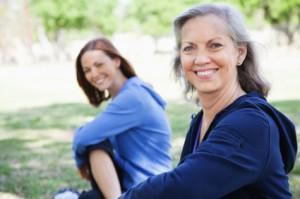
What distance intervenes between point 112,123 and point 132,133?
16cm

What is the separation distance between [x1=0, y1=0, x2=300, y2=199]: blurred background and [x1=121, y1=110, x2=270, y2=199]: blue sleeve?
1.68 ft

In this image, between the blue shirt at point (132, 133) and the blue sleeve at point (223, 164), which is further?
the blue shirt at point (132, 133)

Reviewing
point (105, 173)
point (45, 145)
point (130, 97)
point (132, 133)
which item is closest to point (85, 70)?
point (130, 97)

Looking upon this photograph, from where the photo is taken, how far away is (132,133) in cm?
359

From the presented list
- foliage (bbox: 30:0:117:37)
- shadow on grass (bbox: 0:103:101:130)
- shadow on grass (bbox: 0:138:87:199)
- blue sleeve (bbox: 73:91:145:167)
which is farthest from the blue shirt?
foliage (bbox: 30:0:117:37)

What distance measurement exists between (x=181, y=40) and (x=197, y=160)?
540 millimetres

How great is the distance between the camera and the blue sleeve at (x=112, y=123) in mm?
3467

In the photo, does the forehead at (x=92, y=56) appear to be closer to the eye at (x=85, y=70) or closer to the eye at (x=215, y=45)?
the eye at (x=85, y=70)

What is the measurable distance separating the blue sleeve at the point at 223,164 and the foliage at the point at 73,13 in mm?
49015

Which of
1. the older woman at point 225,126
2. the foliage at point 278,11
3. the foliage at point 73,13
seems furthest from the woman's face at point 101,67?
the foliage at point 73,13

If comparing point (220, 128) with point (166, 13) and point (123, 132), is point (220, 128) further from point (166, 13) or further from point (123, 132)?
point (166, 13)

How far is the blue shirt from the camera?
3.50m

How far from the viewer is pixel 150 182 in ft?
5.83

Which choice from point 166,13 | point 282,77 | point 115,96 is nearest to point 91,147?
point 115,96
